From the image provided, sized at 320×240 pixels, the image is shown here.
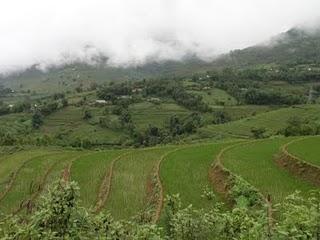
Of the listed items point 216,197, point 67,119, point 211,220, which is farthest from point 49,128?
point 211,220

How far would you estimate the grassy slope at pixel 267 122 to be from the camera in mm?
105062

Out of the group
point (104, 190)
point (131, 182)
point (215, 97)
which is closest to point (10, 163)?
point (131, 182)

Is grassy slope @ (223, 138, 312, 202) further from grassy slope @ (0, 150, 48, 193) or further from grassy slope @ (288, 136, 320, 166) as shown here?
grassy slope @ (0, 150, 48, 193)

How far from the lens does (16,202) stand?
38.6 meters

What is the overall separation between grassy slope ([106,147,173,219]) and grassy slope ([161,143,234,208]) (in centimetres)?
154

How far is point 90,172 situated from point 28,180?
513 centimetres

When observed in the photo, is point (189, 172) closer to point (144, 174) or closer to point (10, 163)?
point (144, 174)

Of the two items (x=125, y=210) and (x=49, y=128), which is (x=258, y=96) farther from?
(x=125, y=210)

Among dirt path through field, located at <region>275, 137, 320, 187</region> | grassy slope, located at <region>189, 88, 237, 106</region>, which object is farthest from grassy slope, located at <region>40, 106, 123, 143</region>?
dirt path through field, located at <region>275, 137, 320, 187</region>

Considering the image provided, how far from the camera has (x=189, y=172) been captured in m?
39.8

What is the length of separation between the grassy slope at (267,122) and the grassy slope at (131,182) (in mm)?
52751

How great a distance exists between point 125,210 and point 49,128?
102785 mm

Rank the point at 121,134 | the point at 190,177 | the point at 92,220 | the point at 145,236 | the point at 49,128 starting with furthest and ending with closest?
1. the point at 49,128
2. the point at 121,134
3. the point at 190,177
4. the point at 92,220
5. the point at 145,236

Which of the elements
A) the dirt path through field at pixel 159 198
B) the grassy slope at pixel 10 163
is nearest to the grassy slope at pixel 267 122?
the grassy slope at pixel 10 163
